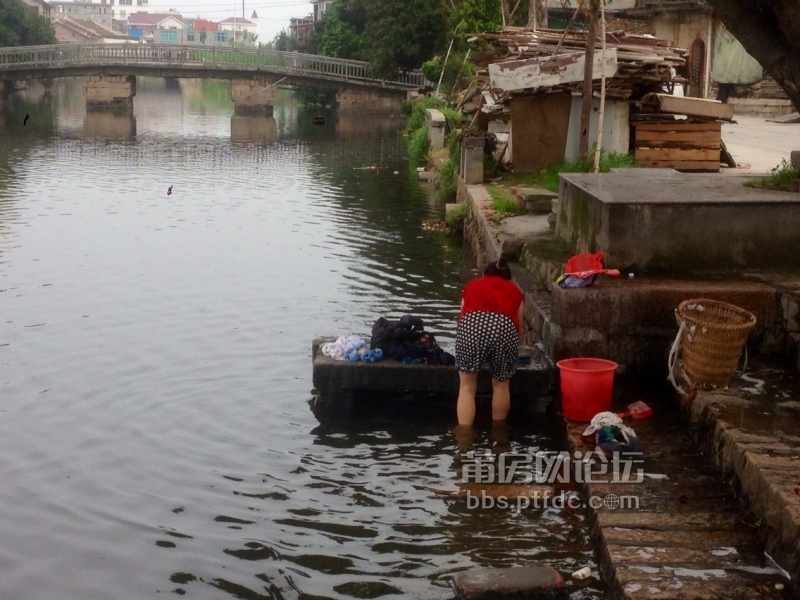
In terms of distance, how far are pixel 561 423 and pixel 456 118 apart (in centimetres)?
1937

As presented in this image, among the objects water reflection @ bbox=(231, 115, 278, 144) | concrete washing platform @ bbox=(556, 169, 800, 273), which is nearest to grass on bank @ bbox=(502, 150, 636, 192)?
concrete washing platform @ bbox=(556, 169, 800, 273)

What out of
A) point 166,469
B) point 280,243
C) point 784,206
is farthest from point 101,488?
point 280,243

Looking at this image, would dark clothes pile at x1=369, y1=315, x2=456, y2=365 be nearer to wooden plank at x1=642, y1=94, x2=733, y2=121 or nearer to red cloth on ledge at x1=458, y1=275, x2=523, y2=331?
red cloth on ledge at x1=458, y1=275, x2=523, y2=331

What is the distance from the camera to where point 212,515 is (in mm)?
6996

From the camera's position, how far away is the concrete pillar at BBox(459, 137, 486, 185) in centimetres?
1878

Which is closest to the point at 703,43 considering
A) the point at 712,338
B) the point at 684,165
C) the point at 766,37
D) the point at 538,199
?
the point at 684,165

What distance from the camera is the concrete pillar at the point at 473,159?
18781 millimetres

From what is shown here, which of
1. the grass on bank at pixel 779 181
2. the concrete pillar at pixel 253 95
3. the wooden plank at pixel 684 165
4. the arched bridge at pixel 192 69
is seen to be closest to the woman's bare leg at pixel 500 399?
the grass on bank at pixel 779 181

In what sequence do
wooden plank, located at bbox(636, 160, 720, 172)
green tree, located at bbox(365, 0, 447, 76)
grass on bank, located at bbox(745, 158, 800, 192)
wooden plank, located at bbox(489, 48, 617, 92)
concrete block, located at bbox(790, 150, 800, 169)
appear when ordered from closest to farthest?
grass on bank, located at bbox(745, 158, 800, 192) < concrete block, located at bbox(790, 150, 800, 169) < wooden plank, located at bbox(636, 160, 720, 172) < wooden plank, located at bbox(489, 48, 617, 92) < green tree, located at bbox(365, 0, 447, 76)

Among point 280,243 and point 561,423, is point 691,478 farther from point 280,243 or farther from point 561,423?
point 280,243

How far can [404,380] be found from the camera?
8.84 m

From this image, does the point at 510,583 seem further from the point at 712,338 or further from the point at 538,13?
the point at 538,13

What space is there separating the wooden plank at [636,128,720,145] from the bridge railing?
4015cm

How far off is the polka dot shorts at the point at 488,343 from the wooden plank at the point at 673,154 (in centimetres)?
876
